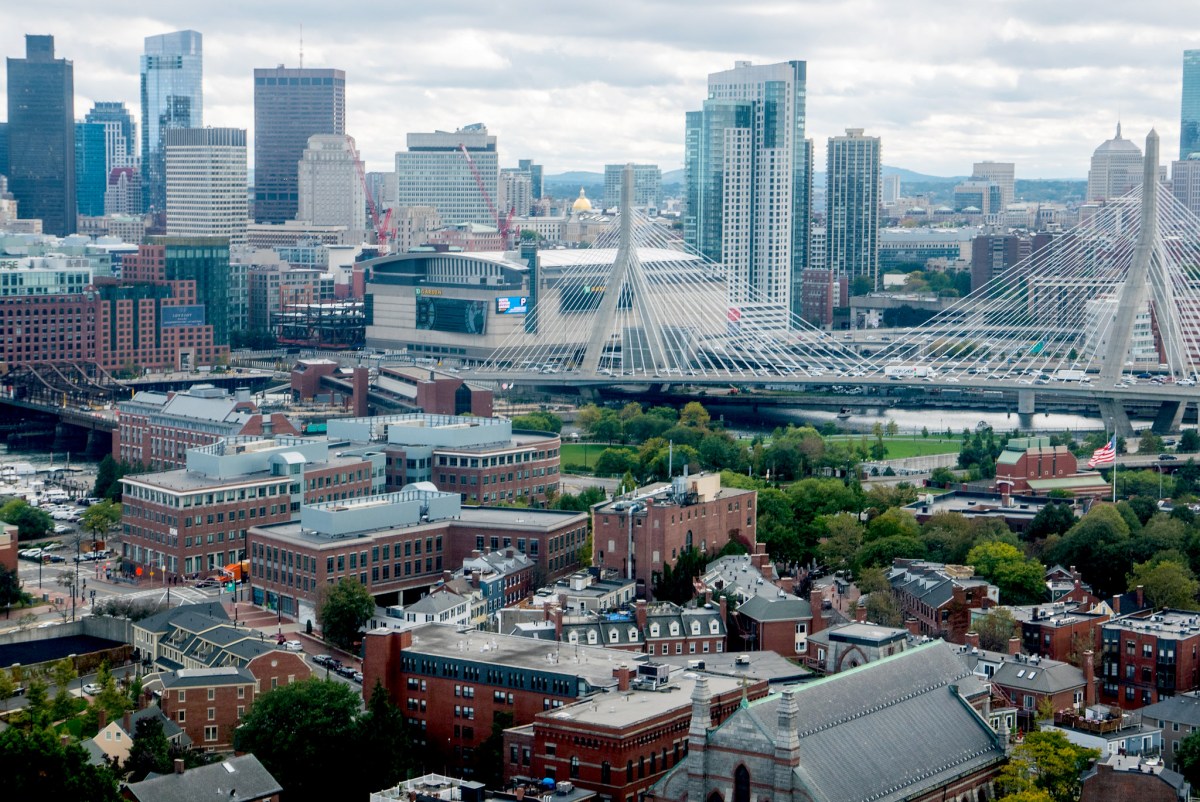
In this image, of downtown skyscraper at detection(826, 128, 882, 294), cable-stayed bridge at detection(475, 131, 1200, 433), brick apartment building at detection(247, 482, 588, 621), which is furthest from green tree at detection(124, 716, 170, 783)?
downtown skyscraper at detection(826, 128, 882, 294)

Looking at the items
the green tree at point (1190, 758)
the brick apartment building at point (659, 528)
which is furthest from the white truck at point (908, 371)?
the green tree at point (1190, 758)

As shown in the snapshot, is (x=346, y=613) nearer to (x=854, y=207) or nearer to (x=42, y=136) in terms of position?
(x=854, y=207)

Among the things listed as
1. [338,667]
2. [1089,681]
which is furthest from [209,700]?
[1089,681]

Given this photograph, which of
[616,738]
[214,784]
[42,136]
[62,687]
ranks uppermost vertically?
[42,136]

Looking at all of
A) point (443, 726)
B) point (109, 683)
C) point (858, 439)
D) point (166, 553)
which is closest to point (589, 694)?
point (443, 726)

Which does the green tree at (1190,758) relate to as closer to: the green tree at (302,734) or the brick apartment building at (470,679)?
the brick apartment building at (470,679)

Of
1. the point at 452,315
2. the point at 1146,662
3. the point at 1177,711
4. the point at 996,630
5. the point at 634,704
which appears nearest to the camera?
the point at 634,704

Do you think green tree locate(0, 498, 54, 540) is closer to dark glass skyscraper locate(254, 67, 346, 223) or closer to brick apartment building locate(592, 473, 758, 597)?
brick apartment building locate(592, 473, 758, 597)
